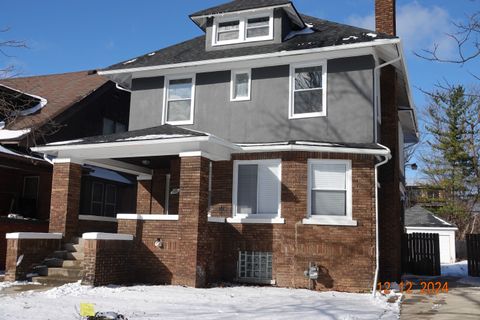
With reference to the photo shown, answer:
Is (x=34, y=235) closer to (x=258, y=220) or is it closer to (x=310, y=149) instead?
(x=258, y=220)

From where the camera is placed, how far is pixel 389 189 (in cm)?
1406

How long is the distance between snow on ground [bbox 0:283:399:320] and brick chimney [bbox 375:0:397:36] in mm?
8488

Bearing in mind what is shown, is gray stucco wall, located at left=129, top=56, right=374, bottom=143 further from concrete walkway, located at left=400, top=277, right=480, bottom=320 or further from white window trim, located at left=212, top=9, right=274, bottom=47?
concrete walkway, located at left=400, top=277, right=480, bottom=320

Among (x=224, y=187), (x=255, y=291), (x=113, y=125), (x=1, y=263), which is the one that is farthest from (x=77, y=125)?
(x=255, y=291)

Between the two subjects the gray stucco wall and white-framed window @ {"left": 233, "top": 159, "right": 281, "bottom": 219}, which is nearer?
white-framed window @ {"left": 233, "top": 159, "right": 281, "bottom": 219}

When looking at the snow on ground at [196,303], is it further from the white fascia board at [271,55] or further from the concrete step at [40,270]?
the white fascia board at [271,55]

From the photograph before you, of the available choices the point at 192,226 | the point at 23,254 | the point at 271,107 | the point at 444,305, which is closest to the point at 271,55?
the point at 271,107

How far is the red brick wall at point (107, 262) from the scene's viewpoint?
10.8m

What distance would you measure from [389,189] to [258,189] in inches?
152

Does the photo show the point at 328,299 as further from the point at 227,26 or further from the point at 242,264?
the point at 227,26

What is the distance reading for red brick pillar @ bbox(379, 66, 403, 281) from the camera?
1359cm

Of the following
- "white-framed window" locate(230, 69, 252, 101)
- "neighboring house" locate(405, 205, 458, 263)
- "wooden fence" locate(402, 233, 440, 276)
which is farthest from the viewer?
"neighboring house" locate(405, 205, 458, 263)

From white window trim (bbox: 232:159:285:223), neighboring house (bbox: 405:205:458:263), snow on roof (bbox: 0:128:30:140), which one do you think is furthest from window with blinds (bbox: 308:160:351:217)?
neighboring house (bbox: 405:205:458:263)

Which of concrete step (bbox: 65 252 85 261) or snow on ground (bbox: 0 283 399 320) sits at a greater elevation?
concrete step (bbox: 65 252 85 261)
